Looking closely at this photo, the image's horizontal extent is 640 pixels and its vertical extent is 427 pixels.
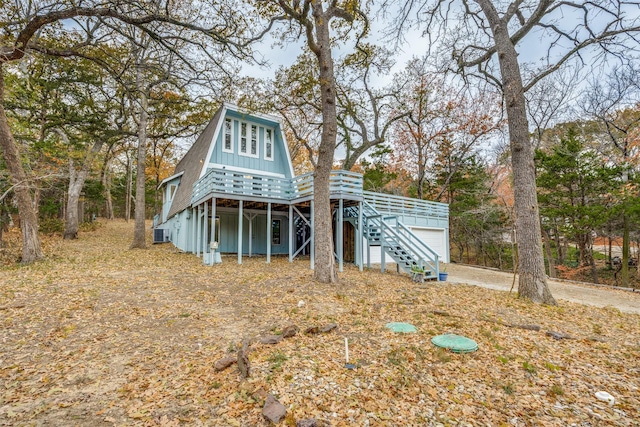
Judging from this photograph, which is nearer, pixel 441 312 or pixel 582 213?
pixel 441 312

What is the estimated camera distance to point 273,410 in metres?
2.67

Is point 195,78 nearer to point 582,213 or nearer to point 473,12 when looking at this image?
point 473,12

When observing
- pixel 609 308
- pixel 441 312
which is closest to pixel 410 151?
pixel 609 308

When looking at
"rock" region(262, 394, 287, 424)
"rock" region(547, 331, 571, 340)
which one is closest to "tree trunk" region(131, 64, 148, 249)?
"rock" region(262, 394, 287, 424)

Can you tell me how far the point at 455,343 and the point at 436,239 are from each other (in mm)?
14986

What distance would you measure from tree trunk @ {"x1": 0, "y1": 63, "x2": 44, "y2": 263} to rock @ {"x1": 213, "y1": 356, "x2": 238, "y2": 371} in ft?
29.6

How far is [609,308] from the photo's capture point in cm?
718

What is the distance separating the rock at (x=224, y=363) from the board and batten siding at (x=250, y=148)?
1172cm

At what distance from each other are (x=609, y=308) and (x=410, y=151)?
14.8m

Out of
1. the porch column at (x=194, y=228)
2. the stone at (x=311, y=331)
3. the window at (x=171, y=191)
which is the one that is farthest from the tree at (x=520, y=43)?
the window at (x=171, y=191)

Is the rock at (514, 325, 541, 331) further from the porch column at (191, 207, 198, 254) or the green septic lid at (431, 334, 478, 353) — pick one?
the porch column at (191, 207, 198, 254)

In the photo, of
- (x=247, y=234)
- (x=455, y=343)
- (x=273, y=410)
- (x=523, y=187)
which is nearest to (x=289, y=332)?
(x=273, y=410)

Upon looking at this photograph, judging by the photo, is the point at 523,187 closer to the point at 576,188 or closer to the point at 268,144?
the point at 576,188

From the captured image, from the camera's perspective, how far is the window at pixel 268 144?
15680 millimetres
